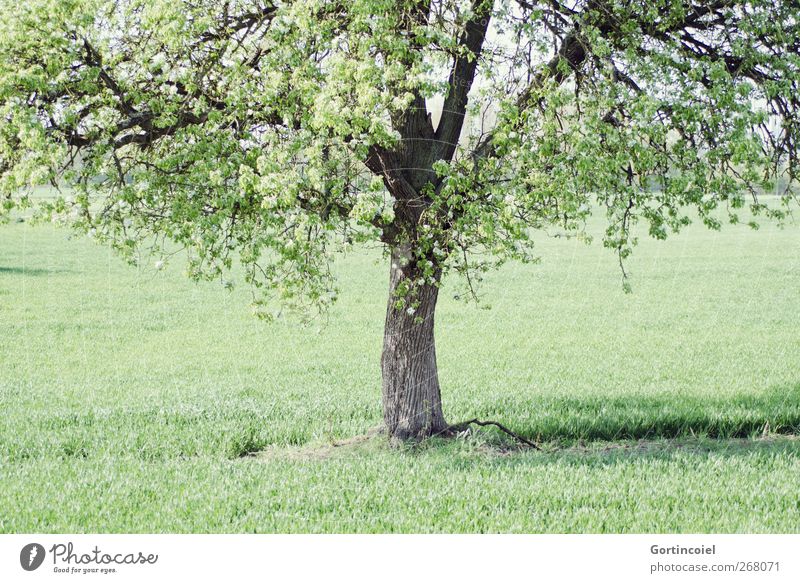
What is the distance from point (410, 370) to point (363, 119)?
3.76m

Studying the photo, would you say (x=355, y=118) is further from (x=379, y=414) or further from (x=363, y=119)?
(x=379, y=414)

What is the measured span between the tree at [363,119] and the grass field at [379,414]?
2191 millimetres

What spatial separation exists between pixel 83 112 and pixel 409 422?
5.16 metres

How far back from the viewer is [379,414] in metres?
12.1

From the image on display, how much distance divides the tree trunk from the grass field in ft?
1.10

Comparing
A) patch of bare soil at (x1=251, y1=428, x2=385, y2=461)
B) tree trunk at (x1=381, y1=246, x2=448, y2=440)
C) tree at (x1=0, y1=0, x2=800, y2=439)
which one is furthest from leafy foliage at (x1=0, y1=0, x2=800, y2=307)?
patch of bare soil at (x1=251, y1=428, x2=385, y2=461)

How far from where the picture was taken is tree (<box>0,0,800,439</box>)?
7418 mm

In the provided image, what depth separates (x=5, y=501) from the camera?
786cm

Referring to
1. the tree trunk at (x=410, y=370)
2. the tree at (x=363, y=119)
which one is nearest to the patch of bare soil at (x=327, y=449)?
the tree trunk at (x=410, y=370)

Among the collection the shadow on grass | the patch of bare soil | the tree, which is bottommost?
the patch of bare soil

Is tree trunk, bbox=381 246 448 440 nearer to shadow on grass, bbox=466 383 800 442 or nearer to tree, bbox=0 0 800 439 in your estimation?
tree, bbox=0 0 800 439

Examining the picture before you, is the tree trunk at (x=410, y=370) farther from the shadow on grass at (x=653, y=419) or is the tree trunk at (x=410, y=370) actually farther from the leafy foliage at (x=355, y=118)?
the shadow on grass at (x=653, y=419)

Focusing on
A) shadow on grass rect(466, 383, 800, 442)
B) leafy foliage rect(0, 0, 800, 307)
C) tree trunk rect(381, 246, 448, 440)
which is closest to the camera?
leafy foliage rect(0, 0, 800, 307)

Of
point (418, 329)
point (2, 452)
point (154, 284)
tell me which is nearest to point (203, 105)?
point (418, 329)
